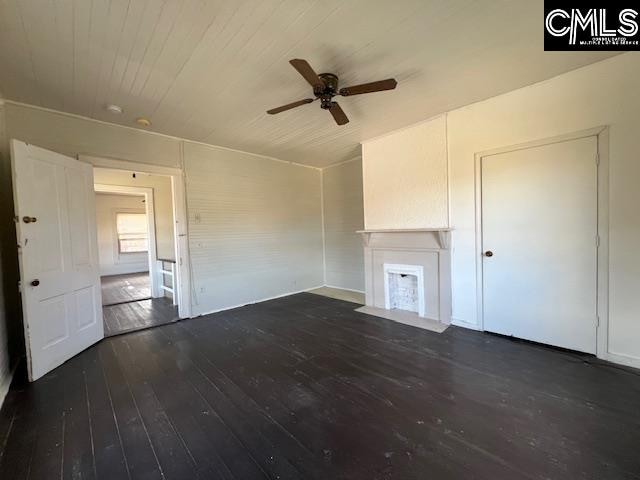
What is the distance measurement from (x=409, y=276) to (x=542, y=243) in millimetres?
1634

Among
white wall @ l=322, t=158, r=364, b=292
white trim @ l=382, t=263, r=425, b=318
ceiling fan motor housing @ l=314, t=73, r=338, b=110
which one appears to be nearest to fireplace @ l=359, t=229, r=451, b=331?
white trim @ l=382, t=263, r=425, b=318

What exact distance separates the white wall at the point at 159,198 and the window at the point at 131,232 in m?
3.64

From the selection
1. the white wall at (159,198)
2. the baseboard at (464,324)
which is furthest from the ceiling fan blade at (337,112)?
the white wall at (159,198)

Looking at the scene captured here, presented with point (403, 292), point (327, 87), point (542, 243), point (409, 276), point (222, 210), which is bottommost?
point (403, 292)

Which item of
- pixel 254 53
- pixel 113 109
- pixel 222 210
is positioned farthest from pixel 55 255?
pixel 254 53

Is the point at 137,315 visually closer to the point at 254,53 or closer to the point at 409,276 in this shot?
the point at 254,53

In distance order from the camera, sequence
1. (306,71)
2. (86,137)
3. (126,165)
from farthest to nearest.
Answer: (126,165)
(86,137)
(306,71)

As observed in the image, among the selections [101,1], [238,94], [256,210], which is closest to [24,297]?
[101,1]

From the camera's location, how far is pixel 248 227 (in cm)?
476

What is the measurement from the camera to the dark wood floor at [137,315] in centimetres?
371

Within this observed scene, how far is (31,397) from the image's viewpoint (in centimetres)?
214

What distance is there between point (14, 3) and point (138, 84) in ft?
3.02

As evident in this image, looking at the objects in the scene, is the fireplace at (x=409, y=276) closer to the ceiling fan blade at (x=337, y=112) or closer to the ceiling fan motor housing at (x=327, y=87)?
the ceiling fan blade at (x=337, y=112)

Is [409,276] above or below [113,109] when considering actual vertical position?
below
